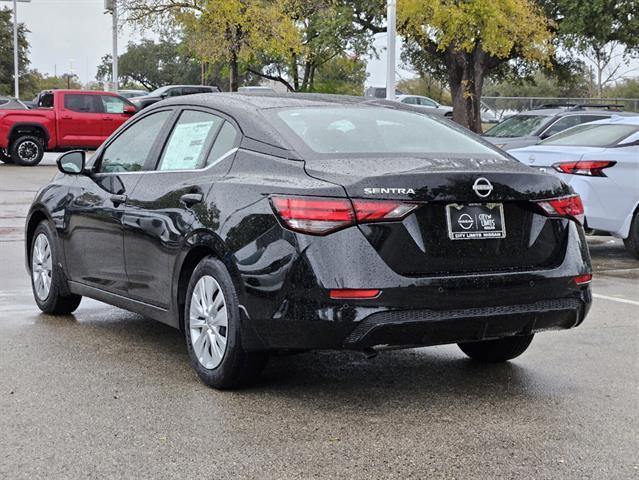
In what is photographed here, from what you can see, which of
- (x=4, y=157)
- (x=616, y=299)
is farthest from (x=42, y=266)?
(x=4, y=157)

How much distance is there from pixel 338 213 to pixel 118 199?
210cm

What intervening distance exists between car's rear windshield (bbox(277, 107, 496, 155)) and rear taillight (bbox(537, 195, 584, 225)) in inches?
21.1

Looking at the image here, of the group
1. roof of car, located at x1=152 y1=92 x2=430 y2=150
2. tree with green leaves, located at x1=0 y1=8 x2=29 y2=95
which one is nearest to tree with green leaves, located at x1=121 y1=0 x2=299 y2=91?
roof of car, located at x1=152 y1=92 x2=430 y2=150

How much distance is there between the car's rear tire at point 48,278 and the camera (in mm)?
7383

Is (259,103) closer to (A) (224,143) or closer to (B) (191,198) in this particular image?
(A) (224,143)

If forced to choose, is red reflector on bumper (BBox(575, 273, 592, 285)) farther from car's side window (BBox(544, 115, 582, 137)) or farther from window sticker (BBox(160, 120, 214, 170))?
car's side window (BBox(544, 115, 582, 137))

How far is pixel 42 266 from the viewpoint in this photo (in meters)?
7.64

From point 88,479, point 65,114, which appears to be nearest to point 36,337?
point 88,479

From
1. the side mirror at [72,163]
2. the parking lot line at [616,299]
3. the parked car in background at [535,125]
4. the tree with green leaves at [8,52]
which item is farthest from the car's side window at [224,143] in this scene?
the tree with green leaves at [8,52]

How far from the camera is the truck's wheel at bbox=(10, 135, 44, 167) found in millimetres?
26587

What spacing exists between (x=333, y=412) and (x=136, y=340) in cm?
216

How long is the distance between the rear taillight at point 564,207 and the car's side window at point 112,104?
2352cm

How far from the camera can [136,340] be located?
6855 mm

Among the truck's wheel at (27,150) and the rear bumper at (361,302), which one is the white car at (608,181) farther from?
the truck's wheel at (27,150)
